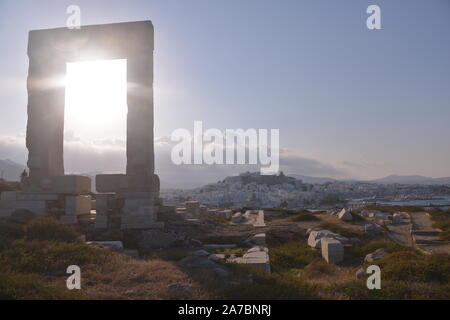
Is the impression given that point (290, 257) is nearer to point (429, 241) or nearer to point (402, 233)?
point (429, 241)

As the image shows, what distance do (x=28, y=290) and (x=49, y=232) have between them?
4.16 metres

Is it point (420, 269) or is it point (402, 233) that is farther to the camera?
point (402, 233)

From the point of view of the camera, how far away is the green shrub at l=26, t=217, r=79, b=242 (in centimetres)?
952

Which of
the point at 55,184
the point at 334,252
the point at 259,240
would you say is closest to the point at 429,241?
the point at 334,252

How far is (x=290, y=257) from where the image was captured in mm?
10531

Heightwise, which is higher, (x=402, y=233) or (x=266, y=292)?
(x=266, y=292)

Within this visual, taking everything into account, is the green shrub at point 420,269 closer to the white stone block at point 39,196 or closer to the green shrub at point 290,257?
the green shrub at point 290,257

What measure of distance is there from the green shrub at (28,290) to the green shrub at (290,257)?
16.0 feet

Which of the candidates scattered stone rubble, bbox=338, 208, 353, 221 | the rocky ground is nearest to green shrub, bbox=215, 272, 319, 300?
the rocky ground

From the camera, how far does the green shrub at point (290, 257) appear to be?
989 cm

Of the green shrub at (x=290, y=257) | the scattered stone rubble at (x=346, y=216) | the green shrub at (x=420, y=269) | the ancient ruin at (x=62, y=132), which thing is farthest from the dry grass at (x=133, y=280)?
the scattered stone rubble at (x=346, y=216)

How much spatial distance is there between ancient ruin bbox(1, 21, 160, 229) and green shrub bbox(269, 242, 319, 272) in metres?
3.95

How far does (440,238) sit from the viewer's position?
12.6m
